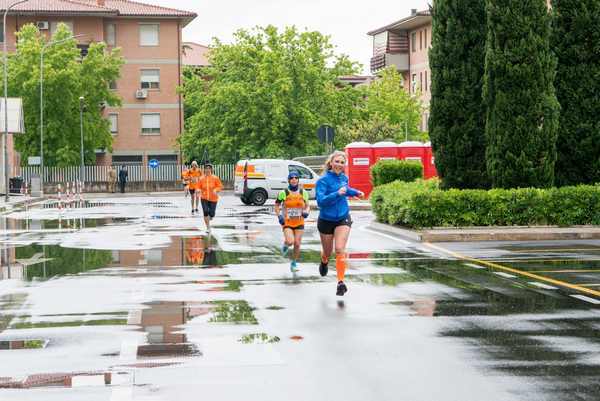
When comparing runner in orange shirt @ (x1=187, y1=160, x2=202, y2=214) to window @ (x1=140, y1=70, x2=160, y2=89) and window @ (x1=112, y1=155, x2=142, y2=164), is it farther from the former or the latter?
window @ (x1=140, y1=70, x2=160, y2=89)

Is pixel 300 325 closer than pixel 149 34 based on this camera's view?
Yes

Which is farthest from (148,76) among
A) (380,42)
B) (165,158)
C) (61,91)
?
(380,42)

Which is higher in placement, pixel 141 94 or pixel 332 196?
pixel 141 94

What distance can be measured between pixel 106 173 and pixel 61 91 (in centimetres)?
698

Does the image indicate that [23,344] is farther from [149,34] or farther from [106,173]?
[149,34]

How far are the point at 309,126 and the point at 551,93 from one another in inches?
2012

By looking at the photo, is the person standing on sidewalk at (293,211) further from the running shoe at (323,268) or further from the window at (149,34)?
the window at (149,34)

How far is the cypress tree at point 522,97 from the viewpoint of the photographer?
2578cm

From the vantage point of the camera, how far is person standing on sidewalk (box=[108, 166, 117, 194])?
76688 mm

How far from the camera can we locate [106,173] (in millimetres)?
80125

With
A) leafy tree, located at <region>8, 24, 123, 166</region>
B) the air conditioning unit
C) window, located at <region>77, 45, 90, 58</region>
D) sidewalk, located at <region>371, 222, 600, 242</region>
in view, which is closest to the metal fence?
leafy tree, located at <region>8, 24, 123, 166</region>

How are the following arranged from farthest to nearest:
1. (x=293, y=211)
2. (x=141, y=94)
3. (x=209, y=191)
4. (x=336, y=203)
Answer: (x=141, y=94)
(x=209, y=191)
(x=293, y=211)
(x=336, y=203)

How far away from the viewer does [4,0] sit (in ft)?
299

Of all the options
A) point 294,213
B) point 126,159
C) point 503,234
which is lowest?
point 503,234
